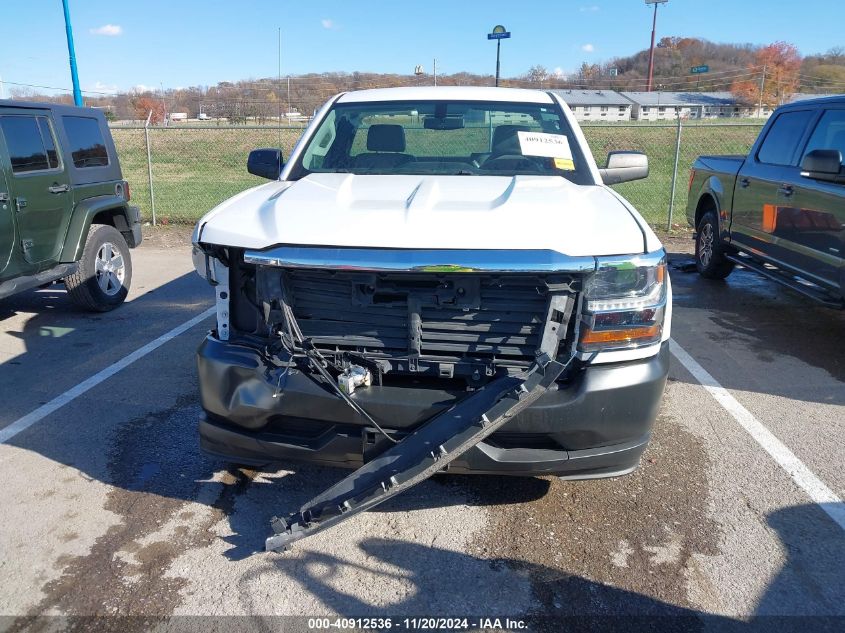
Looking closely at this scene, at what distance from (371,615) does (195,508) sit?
1160 mm

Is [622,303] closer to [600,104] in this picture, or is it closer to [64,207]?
[64,207]

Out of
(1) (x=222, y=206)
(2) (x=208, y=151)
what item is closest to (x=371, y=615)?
(1) (x=222, y=206)

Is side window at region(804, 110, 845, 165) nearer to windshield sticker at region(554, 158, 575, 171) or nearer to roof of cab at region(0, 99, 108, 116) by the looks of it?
windshield sticker at region(554, 158, 575, 171)

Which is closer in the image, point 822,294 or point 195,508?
point 195,508

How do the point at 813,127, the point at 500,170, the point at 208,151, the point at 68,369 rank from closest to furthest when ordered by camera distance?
1. the point at 500,170
2. the point at 68,369
3. the point at 813,127
4. the point at 208,151

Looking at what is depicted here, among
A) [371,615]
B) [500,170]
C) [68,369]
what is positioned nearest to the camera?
[371,615]

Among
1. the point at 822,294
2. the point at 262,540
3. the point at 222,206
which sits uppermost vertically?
the point at 222,206

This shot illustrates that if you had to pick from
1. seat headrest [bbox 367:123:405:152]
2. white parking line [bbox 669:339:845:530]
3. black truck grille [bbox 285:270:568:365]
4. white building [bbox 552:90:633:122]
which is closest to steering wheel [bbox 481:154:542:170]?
seat headrest [bbox 367:123:405:152]

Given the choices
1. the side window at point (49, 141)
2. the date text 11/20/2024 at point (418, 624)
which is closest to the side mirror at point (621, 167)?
the date text 11/20/2024 at point (418, 624)

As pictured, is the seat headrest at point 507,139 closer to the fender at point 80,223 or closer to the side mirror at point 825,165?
the side mirror at point 825,165

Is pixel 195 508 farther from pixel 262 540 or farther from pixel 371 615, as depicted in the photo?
pixel 371 615

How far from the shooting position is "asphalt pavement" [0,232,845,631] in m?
2.62

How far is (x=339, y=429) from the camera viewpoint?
9.01 feet

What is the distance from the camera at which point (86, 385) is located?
4.75 meters
